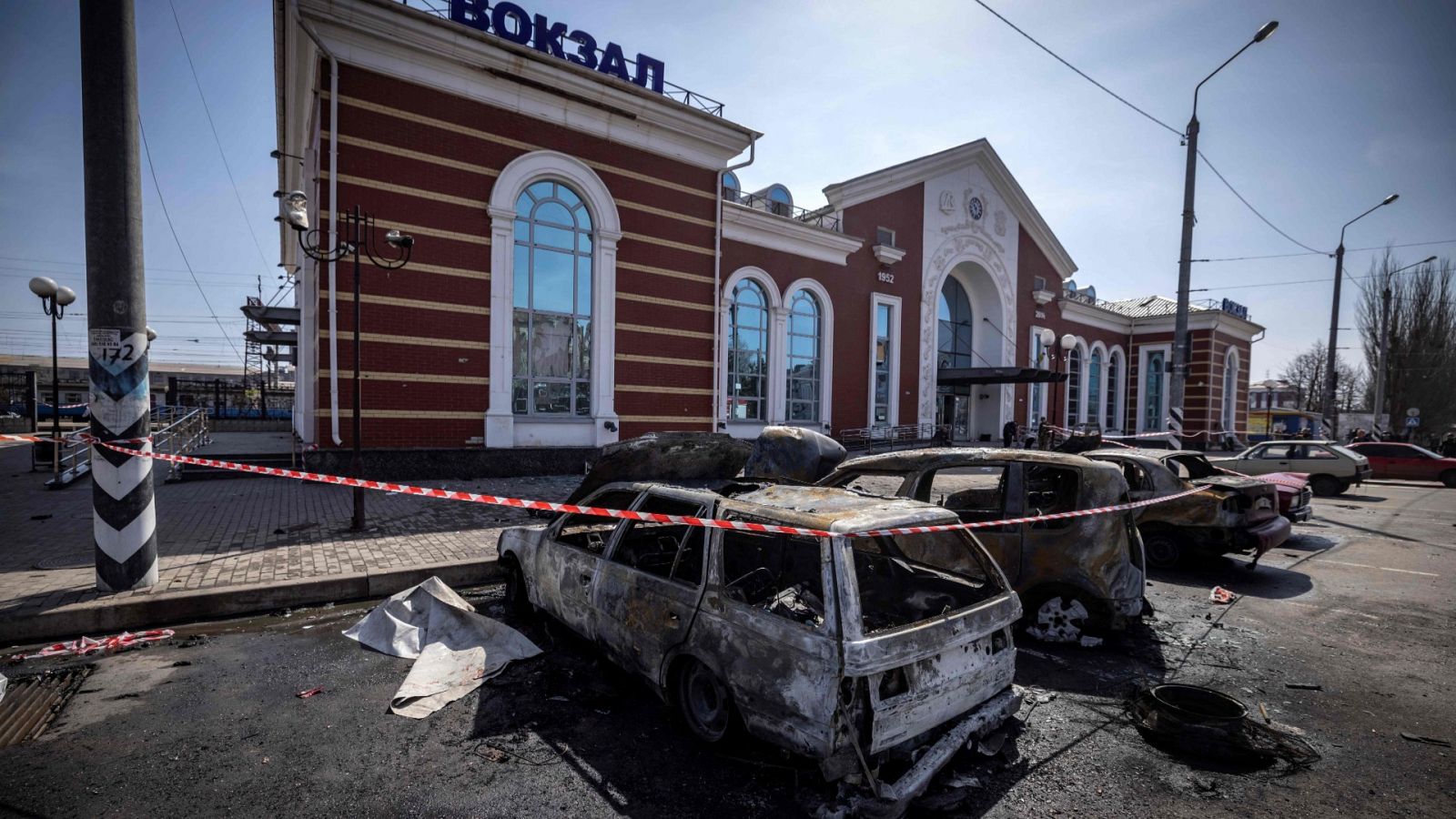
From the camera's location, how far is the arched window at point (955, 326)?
27656mm

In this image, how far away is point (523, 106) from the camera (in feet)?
43.4

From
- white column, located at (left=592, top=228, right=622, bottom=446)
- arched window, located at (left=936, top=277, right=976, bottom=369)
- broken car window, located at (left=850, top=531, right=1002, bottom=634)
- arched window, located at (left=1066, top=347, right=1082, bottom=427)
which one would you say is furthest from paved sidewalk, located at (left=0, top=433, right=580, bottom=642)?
arched window, located at (left=1066, top=347, right=1082, bottom=427)

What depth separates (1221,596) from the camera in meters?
6.52

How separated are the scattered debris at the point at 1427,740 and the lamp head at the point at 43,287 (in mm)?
21272

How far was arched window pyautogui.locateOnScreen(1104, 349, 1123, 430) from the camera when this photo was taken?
3662cm

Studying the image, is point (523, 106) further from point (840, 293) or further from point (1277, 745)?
point (1277, 745)

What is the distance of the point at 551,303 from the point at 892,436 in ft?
47.2

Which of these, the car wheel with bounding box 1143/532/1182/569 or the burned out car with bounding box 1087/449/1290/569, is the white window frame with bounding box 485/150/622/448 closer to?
the burned out car with bounding box 1087/449/1290/569

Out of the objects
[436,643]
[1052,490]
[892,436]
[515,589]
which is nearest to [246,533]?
[515,589]

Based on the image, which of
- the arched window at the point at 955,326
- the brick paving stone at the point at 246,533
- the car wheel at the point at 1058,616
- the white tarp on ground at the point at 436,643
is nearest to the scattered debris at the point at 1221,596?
the car wheel at the point at 1058,616

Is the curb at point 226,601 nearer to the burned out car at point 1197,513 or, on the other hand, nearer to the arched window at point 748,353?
the burned out car at point 1197,513

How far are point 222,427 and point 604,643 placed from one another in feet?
97.9

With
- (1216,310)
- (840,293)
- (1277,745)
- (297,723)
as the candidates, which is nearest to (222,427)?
(840,293)

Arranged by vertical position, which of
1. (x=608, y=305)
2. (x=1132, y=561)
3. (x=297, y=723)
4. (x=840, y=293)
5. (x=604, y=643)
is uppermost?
(x=840, y=293)
